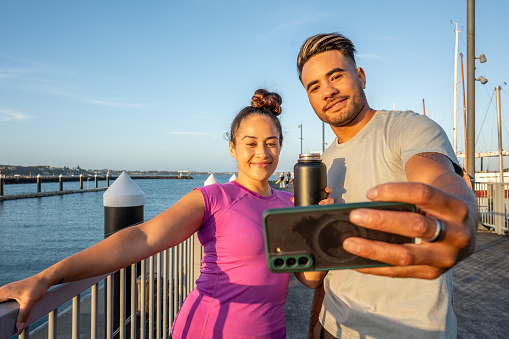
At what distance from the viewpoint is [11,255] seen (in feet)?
60.0

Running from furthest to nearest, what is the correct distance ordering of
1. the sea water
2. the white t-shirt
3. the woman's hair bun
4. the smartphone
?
the sea water
the woman's hair bun
the white t-shirt
the smartphone

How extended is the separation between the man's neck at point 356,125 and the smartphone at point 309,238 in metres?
1.13

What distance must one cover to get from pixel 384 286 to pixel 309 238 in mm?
990

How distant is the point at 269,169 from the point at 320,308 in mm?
980

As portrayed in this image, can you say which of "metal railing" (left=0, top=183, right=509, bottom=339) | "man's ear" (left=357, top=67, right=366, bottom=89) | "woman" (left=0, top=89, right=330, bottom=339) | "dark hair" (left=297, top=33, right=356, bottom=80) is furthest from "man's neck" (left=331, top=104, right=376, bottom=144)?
"metal railing" (left=0, top=183, right=509, bottom=339)

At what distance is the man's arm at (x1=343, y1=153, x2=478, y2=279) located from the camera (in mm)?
623

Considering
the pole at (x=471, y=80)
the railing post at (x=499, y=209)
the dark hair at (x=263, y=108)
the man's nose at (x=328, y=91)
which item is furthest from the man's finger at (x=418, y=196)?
the railing post at (x=499, y=209)

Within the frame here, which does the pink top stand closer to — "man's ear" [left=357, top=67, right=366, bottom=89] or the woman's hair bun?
the woman's hair bun

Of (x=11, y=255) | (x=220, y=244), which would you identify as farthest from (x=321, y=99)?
(x=11, y=255)

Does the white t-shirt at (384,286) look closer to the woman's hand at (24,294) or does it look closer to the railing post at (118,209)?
the woman's hand at (24,294)

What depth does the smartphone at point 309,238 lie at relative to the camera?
730 millimetres

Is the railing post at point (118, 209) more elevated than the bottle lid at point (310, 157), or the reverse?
the bottle lid at point (310, 157)

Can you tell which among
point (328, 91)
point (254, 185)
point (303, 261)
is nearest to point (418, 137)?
point (328, 91)

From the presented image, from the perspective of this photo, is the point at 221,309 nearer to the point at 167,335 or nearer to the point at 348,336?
the point at 348,336
